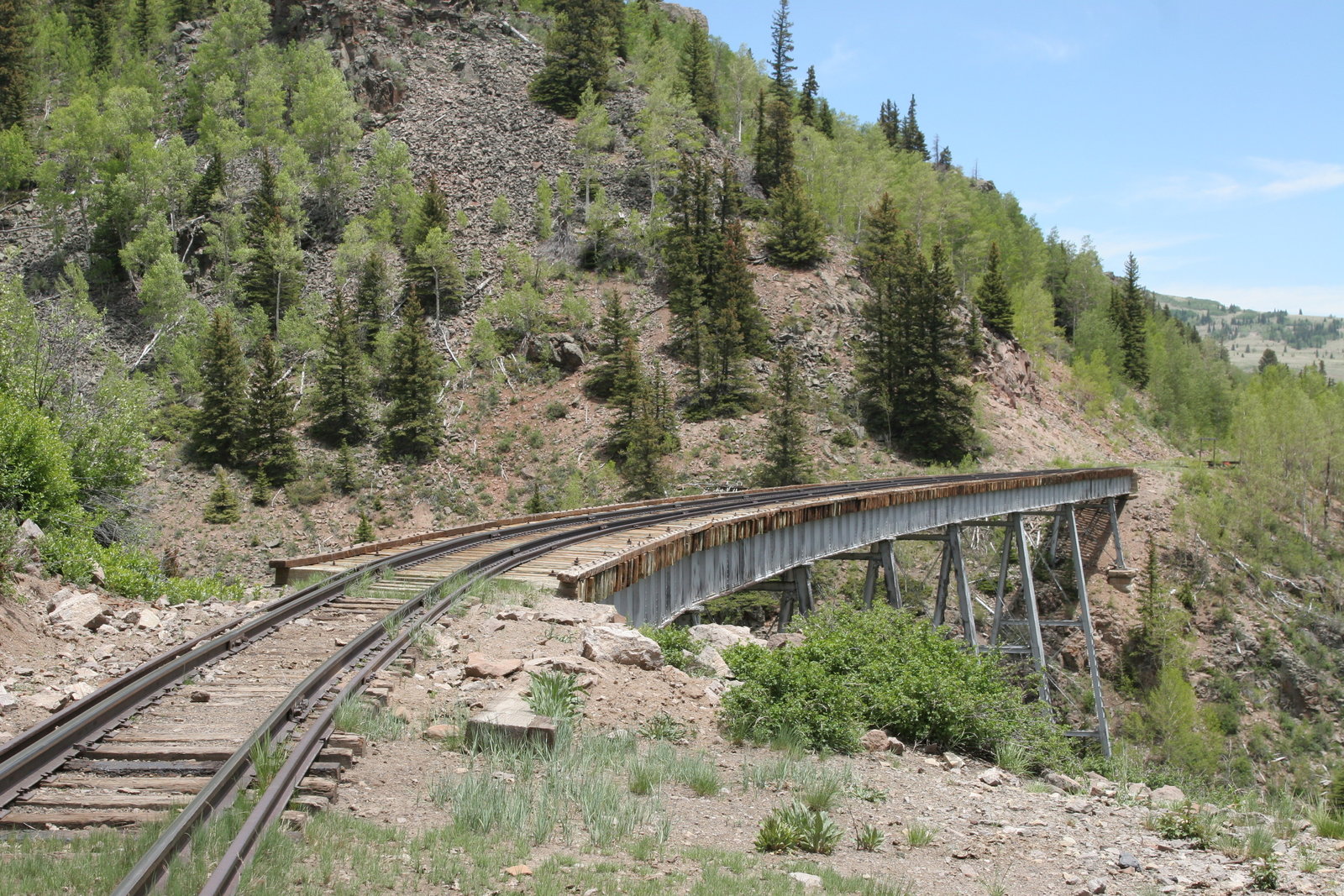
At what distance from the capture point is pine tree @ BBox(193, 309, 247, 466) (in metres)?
40.2

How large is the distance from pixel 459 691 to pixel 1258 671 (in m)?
37.2

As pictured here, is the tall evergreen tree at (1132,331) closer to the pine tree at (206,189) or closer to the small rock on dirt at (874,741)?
the pine tree at (206,189)

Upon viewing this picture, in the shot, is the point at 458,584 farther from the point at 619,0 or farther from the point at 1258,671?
the point at 619,0

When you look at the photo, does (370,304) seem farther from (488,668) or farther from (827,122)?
(827,122)

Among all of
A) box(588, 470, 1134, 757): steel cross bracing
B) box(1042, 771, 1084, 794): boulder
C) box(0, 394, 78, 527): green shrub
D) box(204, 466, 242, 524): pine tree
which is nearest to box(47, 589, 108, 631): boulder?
box(0, 394, 78, 527): green shrub

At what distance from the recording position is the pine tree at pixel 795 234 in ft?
189

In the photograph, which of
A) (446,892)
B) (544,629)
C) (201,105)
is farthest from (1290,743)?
(201,105)

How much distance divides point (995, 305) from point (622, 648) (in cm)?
5785

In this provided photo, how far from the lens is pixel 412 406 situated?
139ft

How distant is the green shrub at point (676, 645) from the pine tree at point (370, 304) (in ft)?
137

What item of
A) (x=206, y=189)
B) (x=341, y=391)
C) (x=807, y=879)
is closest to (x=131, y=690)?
(x=807, y=879)

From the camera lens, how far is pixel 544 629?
9.84 meters

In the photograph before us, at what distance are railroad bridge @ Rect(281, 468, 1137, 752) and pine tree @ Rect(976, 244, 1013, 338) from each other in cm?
2403

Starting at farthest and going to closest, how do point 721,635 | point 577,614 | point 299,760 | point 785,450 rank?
point 785,450 → point 721,635 → point 577,614 → point 299,760
